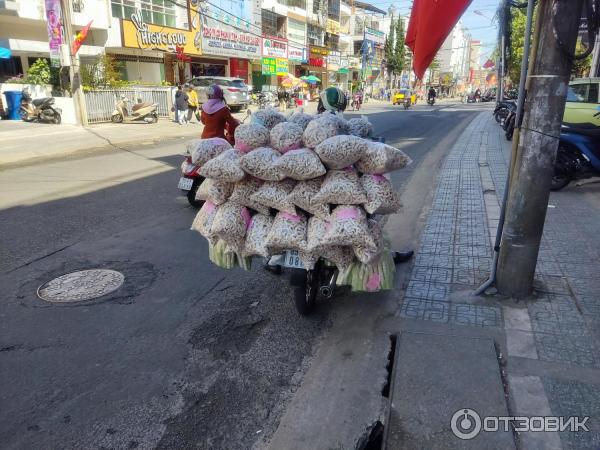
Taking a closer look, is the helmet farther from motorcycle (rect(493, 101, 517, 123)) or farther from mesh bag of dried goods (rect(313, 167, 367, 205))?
motorcycle (rect(493, 101, 517, 123))

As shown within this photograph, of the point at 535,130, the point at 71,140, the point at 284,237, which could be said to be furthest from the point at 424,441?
the point at 71,140

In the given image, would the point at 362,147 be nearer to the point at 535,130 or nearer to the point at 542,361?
the point at 535,130

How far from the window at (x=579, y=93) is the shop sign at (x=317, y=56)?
38106 millimetres

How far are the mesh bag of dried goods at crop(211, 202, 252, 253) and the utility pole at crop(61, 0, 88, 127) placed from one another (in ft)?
49.8

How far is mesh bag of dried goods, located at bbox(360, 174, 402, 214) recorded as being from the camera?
10.0ft

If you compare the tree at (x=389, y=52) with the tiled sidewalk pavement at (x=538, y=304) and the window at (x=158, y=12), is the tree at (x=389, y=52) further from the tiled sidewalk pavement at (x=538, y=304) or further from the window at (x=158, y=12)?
the tiled sidewalk pavement at (x=538, y=304)

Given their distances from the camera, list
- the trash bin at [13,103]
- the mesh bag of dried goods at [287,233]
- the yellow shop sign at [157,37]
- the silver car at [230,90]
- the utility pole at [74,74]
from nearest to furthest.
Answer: the mesh bag of dried goods at [287,233], the utility pole at [74,74], the trash bin at [13,103], the yellow shop sign at [157,37], the silver car at [230,90]

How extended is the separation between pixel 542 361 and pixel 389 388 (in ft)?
3.48

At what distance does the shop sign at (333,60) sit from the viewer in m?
48.9

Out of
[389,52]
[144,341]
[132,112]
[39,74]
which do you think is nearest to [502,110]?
[132,112]

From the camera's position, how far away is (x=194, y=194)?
681 cm

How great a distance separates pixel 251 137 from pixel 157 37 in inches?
968

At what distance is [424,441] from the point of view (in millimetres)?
2334
